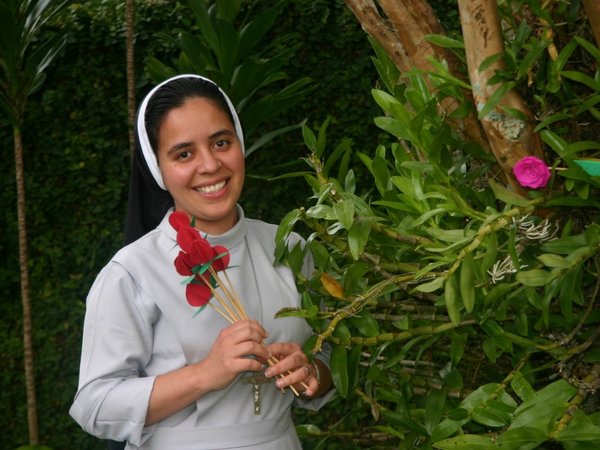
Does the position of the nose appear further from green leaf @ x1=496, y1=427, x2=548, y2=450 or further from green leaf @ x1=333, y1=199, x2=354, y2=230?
green leaf @ x1=496, y1=427, x2=548, y2=450

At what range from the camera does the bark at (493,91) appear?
5.14ft

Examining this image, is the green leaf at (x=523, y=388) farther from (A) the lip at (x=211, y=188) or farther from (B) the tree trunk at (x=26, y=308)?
(B) the tree trunk at (x=26, y=308)

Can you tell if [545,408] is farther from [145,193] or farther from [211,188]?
[145,193]

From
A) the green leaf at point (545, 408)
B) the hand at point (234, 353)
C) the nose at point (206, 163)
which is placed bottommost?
the green leaf at point (545, 408)

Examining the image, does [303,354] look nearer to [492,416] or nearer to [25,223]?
[492,416]

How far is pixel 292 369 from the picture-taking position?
5.56 ft

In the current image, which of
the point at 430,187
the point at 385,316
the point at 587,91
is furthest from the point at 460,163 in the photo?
the point at 385,316

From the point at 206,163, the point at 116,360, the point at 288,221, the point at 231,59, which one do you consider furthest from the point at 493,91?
the point at 231,59

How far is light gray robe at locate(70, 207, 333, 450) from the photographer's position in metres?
1.68

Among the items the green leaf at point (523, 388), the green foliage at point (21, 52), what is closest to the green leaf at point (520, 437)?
the green leaf at point (523, 388)

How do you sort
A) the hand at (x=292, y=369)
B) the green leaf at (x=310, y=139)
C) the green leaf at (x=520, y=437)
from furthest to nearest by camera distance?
the green leaf at (x=310, y=139) < the hand at (x=292, y=369) < the green leaf at (x=520, y=437)

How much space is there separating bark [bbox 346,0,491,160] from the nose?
1.33ft

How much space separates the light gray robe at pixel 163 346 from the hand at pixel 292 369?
9cm

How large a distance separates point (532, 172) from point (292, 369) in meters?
0.56
